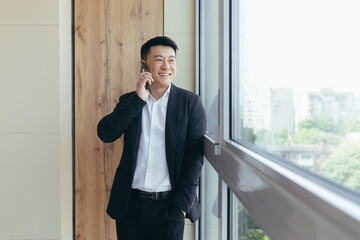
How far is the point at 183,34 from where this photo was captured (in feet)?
9.15

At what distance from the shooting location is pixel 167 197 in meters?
2.03

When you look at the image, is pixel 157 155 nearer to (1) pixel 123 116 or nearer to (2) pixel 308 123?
(1) pixel 123 116

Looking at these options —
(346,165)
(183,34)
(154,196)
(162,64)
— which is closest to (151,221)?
(154,196)

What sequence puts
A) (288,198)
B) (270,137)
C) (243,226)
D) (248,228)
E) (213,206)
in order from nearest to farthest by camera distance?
1. (288,198)
2. (270,137)
3. (248,228)
4. (243,226)
5. (213,206)

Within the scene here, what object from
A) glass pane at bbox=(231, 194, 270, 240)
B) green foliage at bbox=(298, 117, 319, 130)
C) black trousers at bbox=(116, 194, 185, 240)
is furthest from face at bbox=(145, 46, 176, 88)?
green foliage at bbox=(298, 117, 319, 130)

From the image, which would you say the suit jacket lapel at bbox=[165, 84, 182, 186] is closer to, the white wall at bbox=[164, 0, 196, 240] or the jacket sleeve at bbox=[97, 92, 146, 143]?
the jacket sleeve at bbox=[97, 92, 146, 143]

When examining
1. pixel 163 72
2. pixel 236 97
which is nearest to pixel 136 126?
pixel 163 72

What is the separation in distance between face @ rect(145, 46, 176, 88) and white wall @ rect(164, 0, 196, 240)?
70cm

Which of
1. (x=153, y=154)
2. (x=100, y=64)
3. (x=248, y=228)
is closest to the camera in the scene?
(x=248, y=228)

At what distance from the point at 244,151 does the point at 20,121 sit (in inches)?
75.8

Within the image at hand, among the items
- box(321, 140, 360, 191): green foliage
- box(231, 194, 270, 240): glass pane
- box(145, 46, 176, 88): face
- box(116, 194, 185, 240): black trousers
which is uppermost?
A: box(145, 46, 176, 88): face

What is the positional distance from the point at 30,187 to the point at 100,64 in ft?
3.12

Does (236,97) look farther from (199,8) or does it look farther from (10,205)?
(10,205)

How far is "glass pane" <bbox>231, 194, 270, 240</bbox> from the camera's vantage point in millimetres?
915
